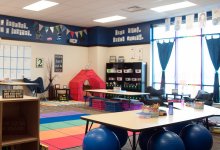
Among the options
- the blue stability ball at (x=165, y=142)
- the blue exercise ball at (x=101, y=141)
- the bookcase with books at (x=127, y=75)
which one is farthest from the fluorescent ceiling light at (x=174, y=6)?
the blue exercise ball at (x=101, y=141)

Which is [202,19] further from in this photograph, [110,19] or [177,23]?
[110,19]

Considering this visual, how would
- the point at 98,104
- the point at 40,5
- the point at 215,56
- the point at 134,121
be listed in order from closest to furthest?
1. the point at 134,121
2. the point at 40,5
3. the point at 215,56
4. the point at 98,104

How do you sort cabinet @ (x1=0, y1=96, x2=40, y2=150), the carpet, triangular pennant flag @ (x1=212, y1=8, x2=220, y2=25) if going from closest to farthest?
cabinet @ (x1=0, y1=96, x2=40, y2=150) < the carpet < triangular pennant flag @ (x1=212, y1=8, x2=220, y2=25)

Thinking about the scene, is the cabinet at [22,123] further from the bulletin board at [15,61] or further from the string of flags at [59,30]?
the string of flags at [59,30]

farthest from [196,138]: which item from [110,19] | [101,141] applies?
[110,19]

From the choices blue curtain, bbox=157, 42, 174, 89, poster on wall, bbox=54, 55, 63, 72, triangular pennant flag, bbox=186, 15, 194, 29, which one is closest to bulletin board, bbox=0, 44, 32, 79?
poster on wall, bbox=54, 55, 63, 72

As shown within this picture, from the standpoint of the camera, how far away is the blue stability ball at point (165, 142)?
3008 mm

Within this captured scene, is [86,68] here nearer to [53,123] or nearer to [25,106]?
[53,123]

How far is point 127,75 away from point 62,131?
571 cm

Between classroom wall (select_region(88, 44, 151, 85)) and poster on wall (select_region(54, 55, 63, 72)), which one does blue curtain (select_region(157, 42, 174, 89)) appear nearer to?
classroom wall (select_region(88, 44, 151, 85))

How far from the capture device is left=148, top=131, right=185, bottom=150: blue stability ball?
301 cm

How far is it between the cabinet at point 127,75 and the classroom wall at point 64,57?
1.27m

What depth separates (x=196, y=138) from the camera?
3676mm

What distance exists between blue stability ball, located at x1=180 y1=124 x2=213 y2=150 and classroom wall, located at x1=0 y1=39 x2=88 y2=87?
762 cm
